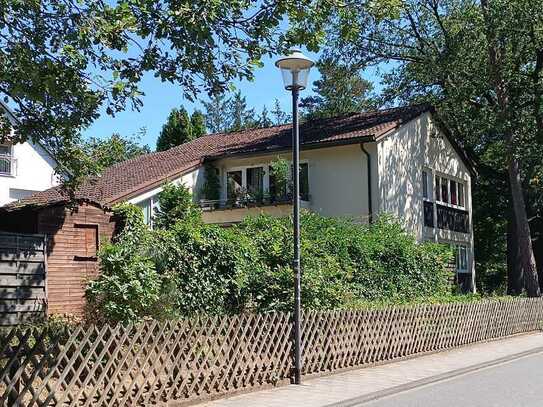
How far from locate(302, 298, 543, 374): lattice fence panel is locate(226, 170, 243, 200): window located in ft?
40.6

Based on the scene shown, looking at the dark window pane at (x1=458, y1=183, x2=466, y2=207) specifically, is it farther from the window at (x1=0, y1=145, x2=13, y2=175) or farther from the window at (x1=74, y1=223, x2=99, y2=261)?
the window at (x1=74, y1=223, x2=99, y2=261)

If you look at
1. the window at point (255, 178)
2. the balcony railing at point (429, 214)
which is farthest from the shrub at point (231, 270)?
the balcony railing at point (429, 214)

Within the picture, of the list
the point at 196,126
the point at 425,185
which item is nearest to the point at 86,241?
the point at 425,185

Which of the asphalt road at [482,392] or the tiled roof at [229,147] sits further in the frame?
the tiled roof at [229,147]

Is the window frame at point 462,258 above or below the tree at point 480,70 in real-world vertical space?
below

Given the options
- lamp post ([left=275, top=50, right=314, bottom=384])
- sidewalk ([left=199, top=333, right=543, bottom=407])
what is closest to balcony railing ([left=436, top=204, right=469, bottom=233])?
sidewalk ([left=199, top=333, right=543, bottom=407])

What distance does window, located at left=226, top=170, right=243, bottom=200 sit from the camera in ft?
95.2

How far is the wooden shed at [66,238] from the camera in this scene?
13.8 m

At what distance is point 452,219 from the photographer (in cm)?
3319

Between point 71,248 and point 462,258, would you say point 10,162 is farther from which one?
point 462,258

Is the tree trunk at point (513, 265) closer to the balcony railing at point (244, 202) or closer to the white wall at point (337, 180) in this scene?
the white wall at point (337, 180)

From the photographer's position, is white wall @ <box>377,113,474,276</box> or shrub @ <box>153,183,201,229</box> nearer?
shrub @ <box>153,183,201,229</box>

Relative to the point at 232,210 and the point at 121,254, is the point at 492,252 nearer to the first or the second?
the point at 232,210

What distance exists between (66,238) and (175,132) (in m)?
34.3
